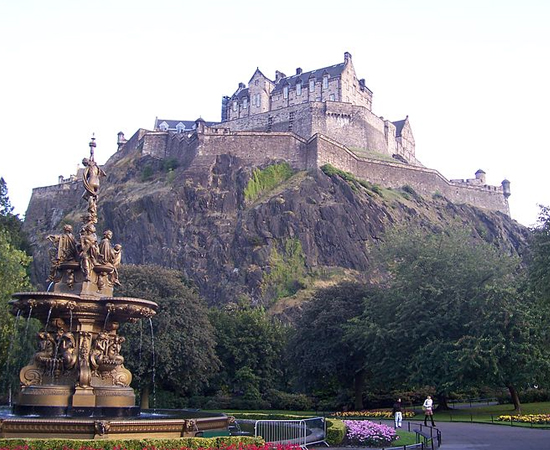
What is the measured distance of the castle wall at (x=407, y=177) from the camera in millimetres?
79438

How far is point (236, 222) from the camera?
7225 centimetres

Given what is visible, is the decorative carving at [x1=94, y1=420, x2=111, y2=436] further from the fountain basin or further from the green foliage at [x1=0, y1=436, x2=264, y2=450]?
the green foliage at [x1=0, y1=436, x2=264, y2=450]

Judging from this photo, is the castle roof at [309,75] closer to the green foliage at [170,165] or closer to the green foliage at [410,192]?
the green foliage at [410,192]

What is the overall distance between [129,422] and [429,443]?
30.2 ft

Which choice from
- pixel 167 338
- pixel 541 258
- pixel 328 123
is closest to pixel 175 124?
pixel 328 123

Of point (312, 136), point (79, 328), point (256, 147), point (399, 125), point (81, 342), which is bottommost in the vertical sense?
point (81, 342)

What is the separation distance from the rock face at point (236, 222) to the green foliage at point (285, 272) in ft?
1.12

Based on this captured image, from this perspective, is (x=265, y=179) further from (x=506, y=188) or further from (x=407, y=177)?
(x=506, y=188)

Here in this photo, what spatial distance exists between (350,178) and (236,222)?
51.9ft

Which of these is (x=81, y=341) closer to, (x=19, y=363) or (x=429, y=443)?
(x=429, y=443)

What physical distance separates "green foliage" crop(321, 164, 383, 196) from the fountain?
199 feet

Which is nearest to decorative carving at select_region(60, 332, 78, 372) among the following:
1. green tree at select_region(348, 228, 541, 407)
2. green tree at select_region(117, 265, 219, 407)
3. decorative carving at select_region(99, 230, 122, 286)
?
decorative carving at select_region(99, 230, 122, 286)

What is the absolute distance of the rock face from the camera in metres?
68.9

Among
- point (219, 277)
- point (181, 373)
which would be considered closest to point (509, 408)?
point (181, 373)
